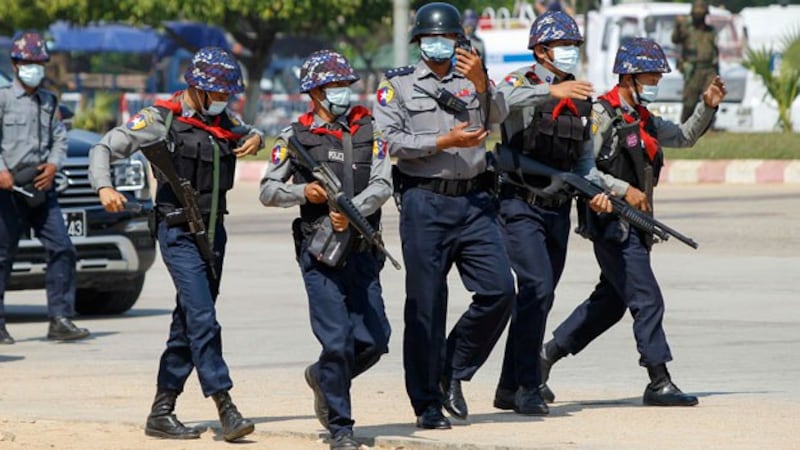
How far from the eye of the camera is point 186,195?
29.0 feet

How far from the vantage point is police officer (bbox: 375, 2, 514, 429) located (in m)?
8.70

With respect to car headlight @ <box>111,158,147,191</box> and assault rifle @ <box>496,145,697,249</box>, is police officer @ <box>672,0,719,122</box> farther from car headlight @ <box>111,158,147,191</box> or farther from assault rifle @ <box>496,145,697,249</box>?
assault rifle @ <box>496,145,697,249</box>

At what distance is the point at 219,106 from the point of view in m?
8.85

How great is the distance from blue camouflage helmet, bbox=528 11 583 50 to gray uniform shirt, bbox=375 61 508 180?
574mm

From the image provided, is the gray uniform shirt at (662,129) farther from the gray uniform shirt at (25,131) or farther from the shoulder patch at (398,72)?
the gray uniform shirt at (25,131)

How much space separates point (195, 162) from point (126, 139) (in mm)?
321

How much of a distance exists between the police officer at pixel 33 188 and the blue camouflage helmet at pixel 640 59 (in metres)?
4.41

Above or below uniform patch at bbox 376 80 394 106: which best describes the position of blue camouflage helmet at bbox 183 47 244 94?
above

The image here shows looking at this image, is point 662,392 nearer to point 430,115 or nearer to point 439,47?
point 430,115

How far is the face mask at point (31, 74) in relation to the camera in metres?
12.8

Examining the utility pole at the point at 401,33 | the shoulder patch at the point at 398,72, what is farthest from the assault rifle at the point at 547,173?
the utility pole at the point at 401,33

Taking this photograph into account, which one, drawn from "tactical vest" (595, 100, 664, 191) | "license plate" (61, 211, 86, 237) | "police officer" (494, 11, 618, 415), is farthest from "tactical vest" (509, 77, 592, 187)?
"license plate" (61, 211, 86, 237)

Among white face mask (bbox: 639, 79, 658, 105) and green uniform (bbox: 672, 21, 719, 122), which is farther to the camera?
green uniform (bbox: 672, 21, 719, 122)

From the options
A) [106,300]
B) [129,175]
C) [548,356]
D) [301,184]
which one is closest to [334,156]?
[301,184]
